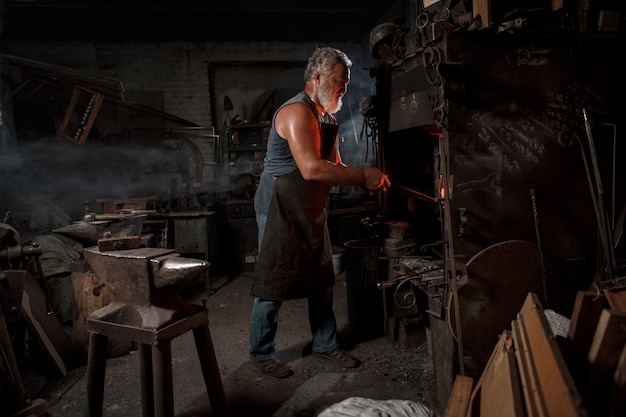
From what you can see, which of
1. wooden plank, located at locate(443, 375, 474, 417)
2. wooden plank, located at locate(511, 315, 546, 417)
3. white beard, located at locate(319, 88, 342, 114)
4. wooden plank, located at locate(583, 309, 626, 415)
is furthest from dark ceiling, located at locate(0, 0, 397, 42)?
wooden plank, located at locate(583, 309, 626, 415)

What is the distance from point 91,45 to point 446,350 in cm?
801

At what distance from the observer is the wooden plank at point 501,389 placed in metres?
1.39

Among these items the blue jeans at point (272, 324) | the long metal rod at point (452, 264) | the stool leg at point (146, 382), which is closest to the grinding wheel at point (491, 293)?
the long metal rod at point (452, 264)

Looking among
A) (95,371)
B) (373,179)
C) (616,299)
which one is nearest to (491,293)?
(616,299)

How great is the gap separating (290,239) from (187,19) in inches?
210

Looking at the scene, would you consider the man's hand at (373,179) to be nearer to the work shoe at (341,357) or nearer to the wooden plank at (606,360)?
the work shoe at (341,357)

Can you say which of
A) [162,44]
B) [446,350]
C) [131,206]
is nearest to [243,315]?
[131,206]

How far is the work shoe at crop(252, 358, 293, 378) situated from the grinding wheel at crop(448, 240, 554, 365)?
1.37 meters

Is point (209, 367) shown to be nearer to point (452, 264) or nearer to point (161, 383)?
point (161, 383)

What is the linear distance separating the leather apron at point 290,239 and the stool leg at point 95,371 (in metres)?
1.17

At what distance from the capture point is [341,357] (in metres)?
3.44

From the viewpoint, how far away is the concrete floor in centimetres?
291

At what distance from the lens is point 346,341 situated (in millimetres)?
3906

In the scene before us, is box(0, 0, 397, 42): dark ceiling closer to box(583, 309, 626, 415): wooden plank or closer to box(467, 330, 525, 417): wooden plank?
box(467, 330, 525, 417): wooden plank
